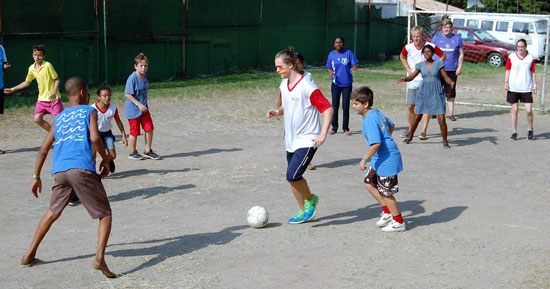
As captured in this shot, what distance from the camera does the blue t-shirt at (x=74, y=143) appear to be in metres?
5.86

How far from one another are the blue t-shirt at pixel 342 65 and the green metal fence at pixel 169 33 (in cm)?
938

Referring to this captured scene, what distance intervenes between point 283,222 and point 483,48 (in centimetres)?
2334

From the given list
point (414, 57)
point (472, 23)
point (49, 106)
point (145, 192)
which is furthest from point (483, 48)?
point (145, 192)

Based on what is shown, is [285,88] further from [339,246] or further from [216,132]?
[216,132]

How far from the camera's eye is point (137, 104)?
34.4 ft

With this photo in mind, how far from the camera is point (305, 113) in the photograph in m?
7.29

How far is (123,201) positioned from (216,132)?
5.17m

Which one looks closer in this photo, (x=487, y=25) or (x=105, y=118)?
(x=105, y=118)

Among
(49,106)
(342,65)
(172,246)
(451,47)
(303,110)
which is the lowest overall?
(172,246)

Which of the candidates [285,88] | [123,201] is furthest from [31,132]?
[285,88]

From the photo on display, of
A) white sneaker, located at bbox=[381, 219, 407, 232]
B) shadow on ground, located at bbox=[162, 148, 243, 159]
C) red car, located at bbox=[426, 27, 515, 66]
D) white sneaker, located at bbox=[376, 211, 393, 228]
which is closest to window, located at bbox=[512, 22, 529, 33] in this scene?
red car, located at bbox=[426, 27, 515, 66]

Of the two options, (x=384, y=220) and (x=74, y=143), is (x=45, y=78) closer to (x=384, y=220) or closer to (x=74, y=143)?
(x=74, y=143)

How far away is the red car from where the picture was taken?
2842 centimetres

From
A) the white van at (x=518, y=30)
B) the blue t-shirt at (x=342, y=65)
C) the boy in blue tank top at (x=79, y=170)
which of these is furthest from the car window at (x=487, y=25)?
the boy in blue tank top at (x=79, y=170)
